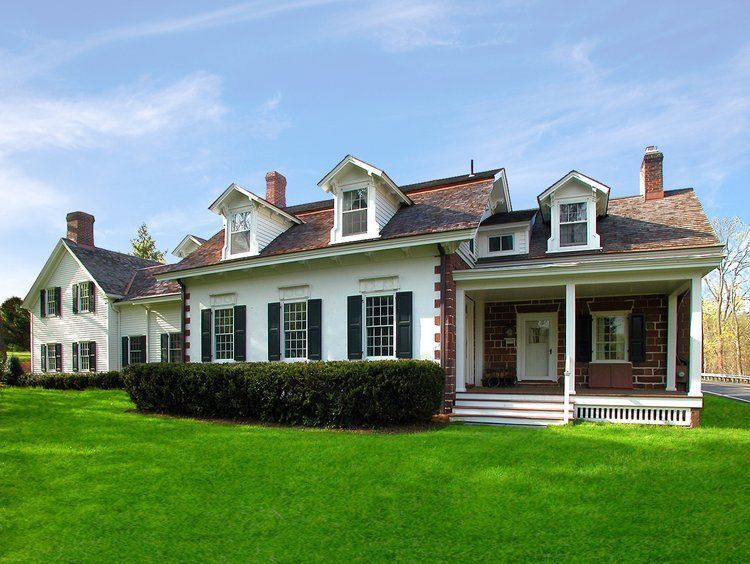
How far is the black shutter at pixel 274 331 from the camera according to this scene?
45.1 ft

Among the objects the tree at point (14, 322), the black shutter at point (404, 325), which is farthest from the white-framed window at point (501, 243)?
the tree at point (14, 322)

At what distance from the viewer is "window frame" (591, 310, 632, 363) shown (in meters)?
13.5

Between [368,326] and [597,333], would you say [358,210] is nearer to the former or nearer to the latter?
[368,326]

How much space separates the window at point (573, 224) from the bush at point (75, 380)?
61.9ft

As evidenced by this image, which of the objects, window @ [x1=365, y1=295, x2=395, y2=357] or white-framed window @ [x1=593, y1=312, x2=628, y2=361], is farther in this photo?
white-framed window @ [x1=593, y1=312, x2=628, y2=361]

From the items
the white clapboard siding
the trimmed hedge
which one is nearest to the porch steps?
the trimmed hedge

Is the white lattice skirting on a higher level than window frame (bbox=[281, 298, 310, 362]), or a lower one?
lower

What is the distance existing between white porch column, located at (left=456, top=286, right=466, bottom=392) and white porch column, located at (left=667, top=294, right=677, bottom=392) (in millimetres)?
5312

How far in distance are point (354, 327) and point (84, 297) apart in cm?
1779

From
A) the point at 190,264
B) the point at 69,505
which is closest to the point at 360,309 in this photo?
the point at 190,264

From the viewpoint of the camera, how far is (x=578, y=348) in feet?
45.5

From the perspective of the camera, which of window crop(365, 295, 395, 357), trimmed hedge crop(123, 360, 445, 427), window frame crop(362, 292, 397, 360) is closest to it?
trimmed hedge crop(123, 360, 445, 427)

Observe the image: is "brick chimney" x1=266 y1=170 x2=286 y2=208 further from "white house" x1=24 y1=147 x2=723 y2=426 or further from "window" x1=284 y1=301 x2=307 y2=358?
"window" x1=284 y1=301 x2=307 y2=358

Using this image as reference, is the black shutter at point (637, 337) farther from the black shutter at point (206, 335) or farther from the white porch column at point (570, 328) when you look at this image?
the black shutter at point (206, 335)
